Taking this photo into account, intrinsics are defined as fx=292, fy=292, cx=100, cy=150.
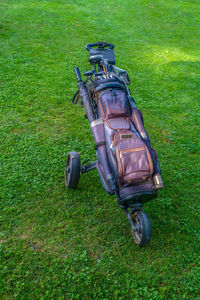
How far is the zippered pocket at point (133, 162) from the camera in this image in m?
3.08

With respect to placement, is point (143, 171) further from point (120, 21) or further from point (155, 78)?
point (120, 21)

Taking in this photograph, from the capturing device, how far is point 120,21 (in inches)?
497

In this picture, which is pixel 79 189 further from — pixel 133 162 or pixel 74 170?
pixel 133 162

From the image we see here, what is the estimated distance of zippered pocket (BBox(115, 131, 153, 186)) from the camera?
3.08 metres

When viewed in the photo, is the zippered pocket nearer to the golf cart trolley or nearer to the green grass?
the golf cart trolley

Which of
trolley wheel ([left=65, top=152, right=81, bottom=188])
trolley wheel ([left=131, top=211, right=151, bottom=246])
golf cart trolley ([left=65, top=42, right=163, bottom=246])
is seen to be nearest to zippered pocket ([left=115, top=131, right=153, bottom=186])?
golf cart trolley ([left=65, top=42, right=163, bottom=246])

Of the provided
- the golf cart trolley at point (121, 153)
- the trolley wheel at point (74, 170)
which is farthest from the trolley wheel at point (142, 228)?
the trolley wheel at point (74, 170)

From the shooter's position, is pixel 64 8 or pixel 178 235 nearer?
pixel 178 235

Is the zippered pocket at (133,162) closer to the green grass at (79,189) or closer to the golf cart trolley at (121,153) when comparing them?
the golf cart trolley at (121,153)

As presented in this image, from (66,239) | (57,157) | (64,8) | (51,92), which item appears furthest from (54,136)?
(64,8)

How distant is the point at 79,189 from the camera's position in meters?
4.26

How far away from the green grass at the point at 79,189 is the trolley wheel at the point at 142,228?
32 centimetres

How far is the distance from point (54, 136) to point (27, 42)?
529 centimetres

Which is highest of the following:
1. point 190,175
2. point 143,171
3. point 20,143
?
point 143,171
